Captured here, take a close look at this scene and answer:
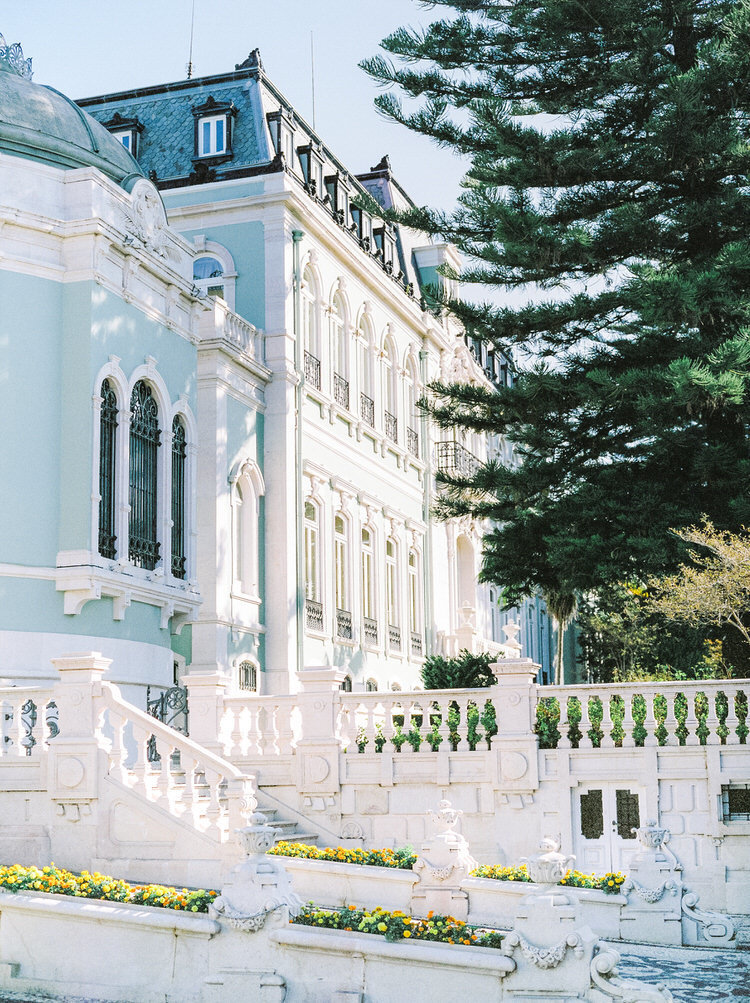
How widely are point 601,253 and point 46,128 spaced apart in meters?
8.35

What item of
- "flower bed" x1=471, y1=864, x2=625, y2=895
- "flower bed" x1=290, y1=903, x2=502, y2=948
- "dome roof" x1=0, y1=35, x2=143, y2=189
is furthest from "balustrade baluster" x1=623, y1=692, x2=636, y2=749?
"dome roof" x1=0, y1=35, x2=143, y2=189

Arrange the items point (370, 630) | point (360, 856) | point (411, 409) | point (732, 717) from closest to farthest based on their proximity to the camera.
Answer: point (360, 856) < point (732, 717) < point (370, 630) < point (411, 409)

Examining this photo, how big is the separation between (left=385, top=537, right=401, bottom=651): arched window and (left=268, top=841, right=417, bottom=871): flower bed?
53.2 feet

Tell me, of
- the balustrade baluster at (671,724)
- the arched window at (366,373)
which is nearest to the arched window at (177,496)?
the arched window at (366,373)

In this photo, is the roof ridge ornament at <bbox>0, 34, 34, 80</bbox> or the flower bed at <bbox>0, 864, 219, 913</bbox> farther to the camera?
the roof ridge ornament at <bbox>0, 34, 34, 80</bbox>

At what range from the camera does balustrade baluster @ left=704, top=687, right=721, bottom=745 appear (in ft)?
50.0

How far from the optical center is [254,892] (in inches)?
406

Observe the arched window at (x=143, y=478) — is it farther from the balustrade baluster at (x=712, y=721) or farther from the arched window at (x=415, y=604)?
the arched window at (x=415, y=604)

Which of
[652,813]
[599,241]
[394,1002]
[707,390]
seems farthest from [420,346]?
[394,1002]

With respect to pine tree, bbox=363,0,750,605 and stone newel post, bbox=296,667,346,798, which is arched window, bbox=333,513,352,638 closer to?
pine tree, bbox=363,0,750,605

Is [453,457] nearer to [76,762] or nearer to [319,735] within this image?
[319,735]

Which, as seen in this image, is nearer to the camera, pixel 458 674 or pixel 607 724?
pixel 607 724

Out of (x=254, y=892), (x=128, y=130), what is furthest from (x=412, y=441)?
(x=254, y=892)

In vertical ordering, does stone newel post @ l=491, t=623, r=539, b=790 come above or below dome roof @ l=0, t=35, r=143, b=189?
below
